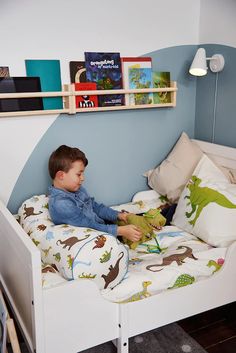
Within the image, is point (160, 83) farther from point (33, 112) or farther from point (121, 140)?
point (33, 112)

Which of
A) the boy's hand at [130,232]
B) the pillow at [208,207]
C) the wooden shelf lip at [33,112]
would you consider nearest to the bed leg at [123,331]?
the boy's hand at [130,232]

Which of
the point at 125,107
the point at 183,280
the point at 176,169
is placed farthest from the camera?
the point at 176,169

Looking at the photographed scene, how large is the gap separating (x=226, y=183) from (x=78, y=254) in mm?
923

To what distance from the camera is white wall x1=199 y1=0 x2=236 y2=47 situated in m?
2.16

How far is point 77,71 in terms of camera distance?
6.76 ft

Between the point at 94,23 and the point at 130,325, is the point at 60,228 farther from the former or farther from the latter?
the point at 94,23

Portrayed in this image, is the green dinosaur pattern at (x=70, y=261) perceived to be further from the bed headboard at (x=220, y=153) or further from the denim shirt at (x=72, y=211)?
the bed headboard at (x=220, y=153)

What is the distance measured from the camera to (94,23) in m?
2.07

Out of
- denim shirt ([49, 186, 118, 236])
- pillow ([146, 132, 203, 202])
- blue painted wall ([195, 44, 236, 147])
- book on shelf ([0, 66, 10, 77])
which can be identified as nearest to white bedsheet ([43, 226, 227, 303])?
denim shirt ([49, 186, 118, 236])

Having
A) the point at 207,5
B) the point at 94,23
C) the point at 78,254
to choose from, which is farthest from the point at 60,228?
the point at 207,5

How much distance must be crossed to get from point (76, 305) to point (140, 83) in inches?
52.2

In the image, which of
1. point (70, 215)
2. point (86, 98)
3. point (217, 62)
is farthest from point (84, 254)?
point (217, 62)

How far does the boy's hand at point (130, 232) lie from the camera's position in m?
1.81

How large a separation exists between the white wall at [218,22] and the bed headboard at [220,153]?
576mm
